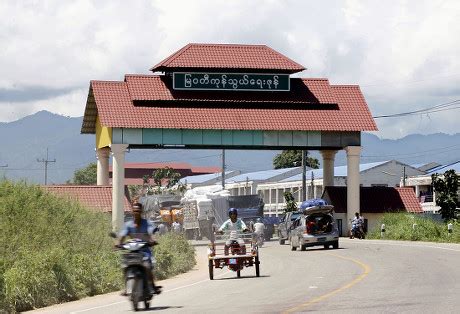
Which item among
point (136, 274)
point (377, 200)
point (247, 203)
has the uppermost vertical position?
point (377, 200)

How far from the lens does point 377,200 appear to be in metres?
77.5

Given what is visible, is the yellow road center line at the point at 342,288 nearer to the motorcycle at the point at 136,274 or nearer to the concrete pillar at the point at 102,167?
the motorcycle at the point at 136,274

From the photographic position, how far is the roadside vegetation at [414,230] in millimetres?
55188

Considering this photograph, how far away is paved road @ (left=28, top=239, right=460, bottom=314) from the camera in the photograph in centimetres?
1911

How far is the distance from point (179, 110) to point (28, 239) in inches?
1530

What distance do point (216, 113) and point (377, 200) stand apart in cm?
1428

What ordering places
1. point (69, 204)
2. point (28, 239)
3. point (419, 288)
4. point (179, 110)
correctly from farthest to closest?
point (179, 110)
point (69, 204)
point (28, 239)
point (419, 288)

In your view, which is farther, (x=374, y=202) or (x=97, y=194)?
(x=374, y=202)

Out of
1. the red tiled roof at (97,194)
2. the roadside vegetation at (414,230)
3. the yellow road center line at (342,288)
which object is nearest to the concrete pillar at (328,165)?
the roadside vegetation at (414,230)

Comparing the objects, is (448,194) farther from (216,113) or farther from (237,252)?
(237,252)

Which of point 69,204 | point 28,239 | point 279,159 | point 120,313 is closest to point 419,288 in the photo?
point 120,313

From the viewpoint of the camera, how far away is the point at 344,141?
73.0 metres

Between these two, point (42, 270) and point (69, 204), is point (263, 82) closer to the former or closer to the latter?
point (69, 204)

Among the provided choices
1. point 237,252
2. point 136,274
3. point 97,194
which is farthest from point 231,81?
point 136,274
